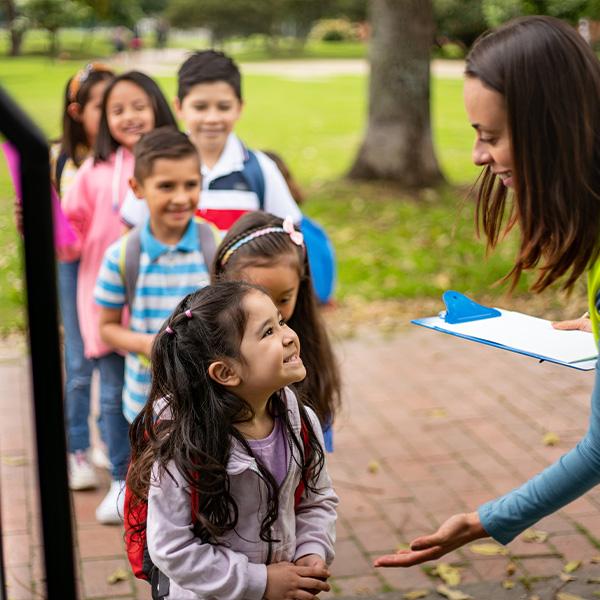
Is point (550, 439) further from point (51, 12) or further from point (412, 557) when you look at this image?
A: point (51, 12)

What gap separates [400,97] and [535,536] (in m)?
6.60

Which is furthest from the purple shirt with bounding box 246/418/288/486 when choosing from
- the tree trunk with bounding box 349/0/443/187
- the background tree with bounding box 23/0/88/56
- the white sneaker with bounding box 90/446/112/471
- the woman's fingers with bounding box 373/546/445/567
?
the background tree with bounding box 23/0/88/56

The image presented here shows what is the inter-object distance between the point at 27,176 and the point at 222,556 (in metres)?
1.14

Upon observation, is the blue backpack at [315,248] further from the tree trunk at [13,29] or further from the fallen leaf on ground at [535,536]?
the tree trunk at [13,29]

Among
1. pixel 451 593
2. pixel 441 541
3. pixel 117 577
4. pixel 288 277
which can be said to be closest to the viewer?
pixel 441 541

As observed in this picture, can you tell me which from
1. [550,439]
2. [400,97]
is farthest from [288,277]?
[400,97]

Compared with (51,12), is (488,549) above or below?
below

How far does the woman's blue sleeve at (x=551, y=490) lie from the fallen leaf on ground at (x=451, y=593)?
975 mm

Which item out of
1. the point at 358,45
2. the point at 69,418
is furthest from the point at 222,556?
the point at 358,45

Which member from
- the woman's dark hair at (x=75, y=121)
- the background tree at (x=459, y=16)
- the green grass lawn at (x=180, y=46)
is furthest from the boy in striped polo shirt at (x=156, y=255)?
the green grass lawn at (x=180, y=46)

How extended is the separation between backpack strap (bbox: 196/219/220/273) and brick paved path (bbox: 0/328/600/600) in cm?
114

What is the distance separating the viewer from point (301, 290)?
3.05 meters

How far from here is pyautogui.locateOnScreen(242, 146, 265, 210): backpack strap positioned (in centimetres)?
381

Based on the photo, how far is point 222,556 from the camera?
85.7 inches
